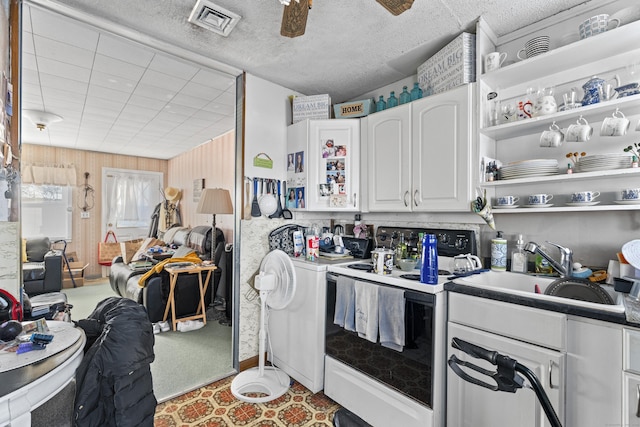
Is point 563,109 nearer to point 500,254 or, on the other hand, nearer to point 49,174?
point 500,254

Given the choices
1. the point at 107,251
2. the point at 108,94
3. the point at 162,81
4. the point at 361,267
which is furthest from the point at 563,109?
the point at 107,251

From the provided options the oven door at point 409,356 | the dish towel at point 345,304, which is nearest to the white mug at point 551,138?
the oven door at point 409,356

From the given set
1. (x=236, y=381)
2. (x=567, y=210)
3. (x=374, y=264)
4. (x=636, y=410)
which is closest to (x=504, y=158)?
(x=567, y=210)

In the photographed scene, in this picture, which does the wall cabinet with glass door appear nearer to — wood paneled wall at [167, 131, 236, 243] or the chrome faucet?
the chrome faucet

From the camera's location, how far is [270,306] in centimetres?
235

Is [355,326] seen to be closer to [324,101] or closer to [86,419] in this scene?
[86,419]

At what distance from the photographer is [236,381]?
2279 mm

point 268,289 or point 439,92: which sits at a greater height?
point 439,92

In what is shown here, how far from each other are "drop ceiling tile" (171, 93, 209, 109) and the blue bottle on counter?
2701mm

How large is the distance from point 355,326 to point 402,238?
0.81m

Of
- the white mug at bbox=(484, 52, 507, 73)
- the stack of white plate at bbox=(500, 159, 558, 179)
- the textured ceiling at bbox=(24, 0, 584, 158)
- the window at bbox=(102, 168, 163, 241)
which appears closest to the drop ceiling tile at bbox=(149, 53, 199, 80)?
the textured ceiling at bbox=(24, 0, 584, 158)

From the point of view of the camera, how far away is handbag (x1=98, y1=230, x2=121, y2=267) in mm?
5309

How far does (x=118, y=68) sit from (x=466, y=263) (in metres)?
3.04

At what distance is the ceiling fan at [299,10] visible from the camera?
117 centimetres
